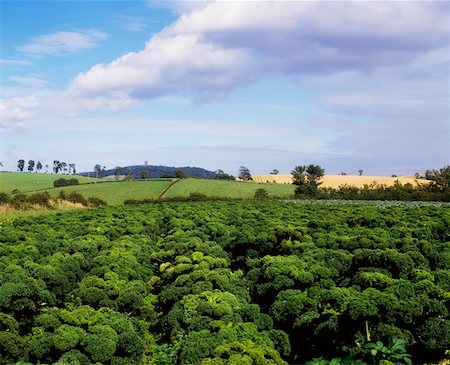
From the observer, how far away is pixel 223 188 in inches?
4082

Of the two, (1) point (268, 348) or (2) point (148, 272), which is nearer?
(1) point (268, 348)

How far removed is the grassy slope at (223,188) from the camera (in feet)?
321

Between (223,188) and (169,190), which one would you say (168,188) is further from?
(223,188)

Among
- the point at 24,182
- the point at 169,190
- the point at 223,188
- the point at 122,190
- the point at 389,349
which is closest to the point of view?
the point at 389,349

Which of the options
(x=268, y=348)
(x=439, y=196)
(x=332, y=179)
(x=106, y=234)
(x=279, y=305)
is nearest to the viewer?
(x=268, y=348)

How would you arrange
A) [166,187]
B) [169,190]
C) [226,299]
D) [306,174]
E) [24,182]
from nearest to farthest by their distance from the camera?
[226,299] → [169,190] → [166,187] → [306,174] → [24,182]

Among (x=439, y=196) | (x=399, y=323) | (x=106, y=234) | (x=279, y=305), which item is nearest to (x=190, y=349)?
(x=279, y=305)

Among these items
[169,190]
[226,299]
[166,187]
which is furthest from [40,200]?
[226,299]

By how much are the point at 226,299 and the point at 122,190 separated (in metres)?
89.0

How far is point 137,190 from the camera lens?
330ft

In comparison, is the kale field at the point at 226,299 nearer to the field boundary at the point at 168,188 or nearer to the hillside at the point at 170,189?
the field boundary at the point at 168,188

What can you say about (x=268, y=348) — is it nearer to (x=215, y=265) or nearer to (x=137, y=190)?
(x=215, y=265)

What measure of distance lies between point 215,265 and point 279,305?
5.44 m

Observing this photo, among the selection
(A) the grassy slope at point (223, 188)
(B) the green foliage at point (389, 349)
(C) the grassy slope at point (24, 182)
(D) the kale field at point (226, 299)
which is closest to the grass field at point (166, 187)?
(A) the grassy slope at point (223, 188)
